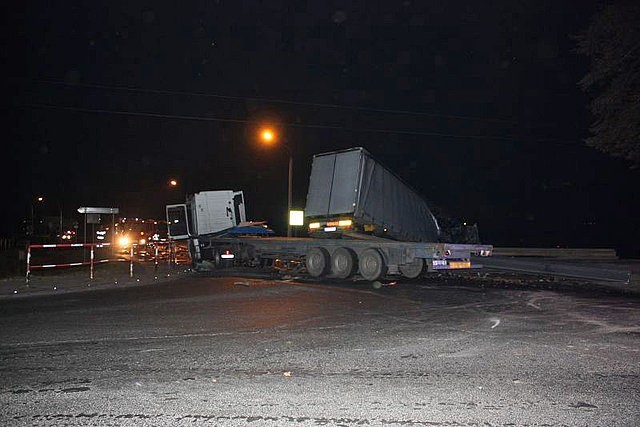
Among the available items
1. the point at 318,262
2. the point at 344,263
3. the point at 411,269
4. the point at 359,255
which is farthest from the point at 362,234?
the point at 411,269

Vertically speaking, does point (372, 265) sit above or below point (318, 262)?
below

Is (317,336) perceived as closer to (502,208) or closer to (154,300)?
(154,300)

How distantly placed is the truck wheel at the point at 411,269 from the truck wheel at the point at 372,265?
0.66 m

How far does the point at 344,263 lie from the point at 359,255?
57 centimetres

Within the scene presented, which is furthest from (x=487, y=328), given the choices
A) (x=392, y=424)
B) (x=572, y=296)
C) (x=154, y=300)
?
(x=154, y=300)

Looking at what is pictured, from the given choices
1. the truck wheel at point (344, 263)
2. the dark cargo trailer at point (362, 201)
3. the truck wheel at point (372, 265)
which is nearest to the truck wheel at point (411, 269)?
the truck wheel at point (372, 265)

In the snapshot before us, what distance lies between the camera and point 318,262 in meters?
21.2

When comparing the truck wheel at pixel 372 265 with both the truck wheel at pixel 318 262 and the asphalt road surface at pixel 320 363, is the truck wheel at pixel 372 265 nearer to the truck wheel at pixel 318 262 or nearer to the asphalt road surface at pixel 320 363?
the truck wheel at pixel 318 262

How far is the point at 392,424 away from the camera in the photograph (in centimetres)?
514

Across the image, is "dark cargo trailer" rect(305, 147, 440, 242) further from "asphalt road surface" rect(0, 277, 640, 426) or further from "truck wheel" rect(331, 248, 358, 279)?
"asphalt road surface" rect(0, 277, 640, 426)

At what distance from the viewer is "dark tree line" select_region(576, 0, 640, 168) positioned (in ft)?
76.3

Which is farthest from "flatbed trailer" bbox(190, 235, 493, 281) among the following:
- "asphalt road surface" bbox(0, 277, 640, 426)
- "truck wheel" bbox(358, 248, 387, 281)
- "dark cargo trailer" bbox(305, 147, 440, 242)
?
"asphalt road surface" bbox(0, 277, 640, 426)

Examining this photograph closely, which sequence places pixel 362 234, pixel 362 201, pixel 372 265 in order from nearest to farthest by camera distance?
pixel 372 265 → pixel 362 201 → pixel 362 234

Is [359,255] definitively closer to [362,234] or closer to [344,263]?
[344,263]
